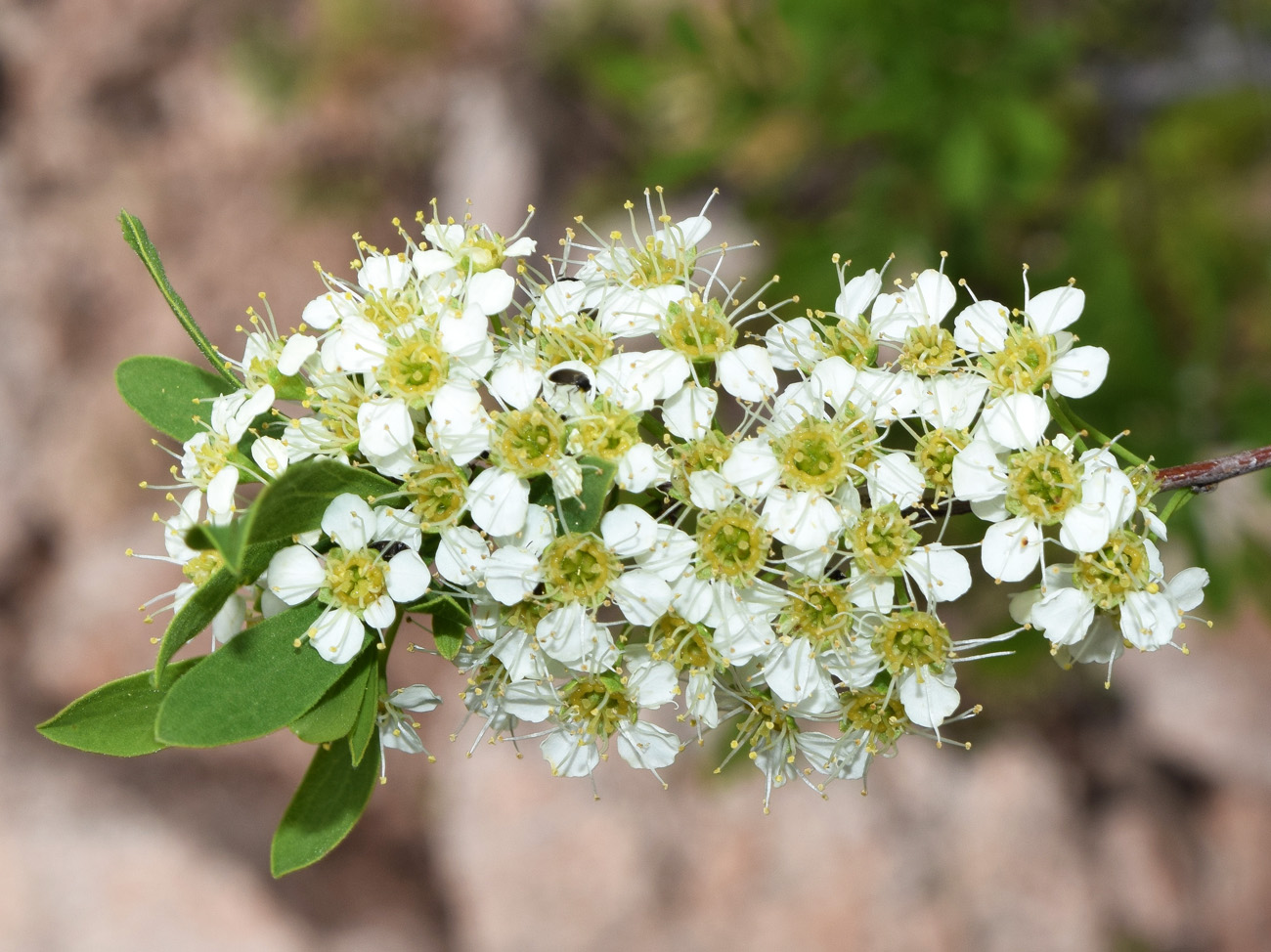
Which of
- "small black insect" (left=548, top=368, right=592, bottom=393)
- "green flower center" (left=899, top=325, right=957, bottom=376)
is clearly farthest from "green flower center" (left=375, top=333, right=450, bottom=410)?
"green flower center" (left=899, top=325, right=957, bottom=376)

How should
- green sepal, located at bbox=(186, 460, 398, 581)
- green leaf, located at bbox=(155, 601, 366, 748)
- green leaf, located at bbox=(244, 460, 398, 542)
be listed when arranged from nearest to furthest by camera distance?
1. green sepal, located at bbox=(186, 460, 398, 581)
2. green leaf, located at bbox=(244, 460, 398, 542)
3. green leaf, located at bbox=(155, 601, 366, 748)

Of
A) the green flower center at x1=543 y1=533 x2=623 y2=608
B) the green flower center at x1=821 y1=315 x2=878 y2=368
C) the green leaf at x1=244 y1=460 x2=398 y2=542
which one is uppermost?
the green leaf at x1=244 y1=460 x2=398 y2=542

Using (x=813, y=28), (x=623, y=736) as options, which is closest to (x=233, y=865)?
(x=623, y=736)

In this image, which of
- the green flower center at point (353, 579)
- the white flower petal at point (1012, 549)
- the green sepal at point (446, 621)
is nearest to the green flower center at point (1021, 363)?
the white flower petal at point (1012, 549)

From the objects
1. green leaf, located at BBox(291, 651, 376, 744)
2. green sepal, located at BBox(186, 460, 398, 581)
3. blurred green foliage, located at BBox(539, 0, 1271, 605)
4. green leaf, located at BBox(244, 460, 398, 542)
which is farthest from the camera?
blurred green foliage, located at BBox(539, 0, 1271, 605)

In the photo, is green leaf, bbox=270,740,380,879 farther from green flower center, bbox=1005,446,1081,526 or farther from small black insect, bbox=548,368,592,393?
green flower center, bbox=1005,446,1081,526

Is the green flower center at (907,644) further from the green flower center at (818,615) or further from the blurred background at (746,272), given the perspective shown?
the blurred background at (746,272)

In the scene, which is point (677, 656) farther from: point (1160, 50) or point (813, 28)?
point (1160, 50)
